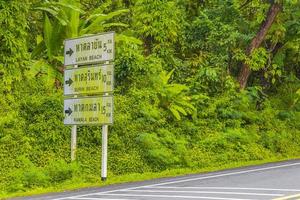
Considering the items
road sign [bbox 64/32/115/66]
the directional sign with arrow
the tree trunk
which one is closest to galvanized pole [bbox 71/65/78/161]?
the directional sign with arrow

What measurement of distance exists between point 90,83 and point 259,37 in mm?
10297

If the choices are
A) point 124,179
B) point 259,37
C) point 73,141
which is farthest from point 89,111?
point 259,37

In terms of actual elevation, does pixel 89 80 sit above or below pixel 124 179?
above

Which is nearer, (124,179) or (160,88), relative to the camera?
(124,179)

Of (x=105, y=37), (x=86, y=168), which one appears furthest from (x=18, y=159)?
(x=105, y=37)

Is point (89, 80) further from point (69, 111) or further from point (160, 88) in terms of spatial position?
point (160, 88)

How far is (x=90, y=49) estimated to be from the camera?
48.0 ft

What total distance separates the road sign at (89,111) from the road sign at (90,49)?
3.67ft

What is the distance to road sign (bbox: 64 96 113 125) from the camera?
46.6ft

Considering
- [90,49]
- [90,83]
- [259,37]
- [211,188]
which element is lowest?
[211,188]

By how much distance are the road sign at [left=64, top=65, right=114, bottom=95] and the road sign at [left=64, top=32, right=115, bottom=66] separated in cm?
23

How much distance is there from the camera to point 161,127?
717 inches

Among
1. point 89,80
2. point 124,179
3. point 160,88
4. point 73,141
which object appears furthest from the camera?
point 160,88

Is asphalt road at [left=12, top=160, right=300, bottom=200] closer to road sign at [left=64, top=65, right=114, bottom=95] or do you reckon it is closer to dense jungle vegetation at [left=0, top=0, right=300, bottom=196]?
dense jungle vegetation at [left=0, top=0, right=300, bottom=196]
